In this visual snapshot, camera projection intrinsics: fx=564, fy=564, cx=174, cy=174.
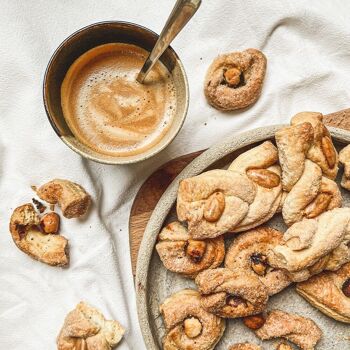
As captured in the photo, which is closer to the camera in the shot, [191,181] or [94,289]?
[191,181]

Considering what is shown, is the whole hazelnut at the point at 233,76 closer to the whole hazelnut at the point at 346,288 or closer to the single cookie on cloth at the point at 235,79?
the single cookie on cloth at the point at 235,79

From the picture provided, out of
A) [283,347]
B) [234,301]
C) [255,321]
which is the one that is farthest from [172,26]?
[283,347]

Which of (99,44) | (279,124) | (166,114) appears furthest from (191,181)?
(99,44)

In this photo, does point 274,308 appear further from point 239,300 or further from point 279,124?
point 279,124

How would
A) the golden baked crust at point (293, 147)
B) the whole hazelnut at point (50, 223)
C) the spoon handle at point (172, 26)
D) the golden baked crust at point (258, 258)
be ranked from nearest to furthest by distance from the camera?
1. the spoon handle at point (172, 26)
2. the golden baked crust at point (293, 147)
3. the golden baked crust at point (258, 258)
4. the whole hazelnut at point (50, 223)

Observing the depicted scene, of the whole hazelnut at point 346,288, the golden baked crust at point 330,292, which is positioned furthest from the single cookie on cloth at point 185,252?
the whole hazelnut at point 346,288

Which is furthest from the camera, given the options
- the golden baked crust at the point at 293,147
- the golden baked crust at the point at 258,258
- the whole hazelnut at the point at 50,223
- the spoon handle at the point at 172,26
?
the whole hazelnut at the point at 50,223

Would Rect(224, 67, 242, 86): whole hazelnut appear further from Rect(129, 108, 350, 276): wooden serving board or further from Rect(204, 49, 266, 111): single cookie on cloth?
Rect(129, 108, 350, 276): wooden serving board
